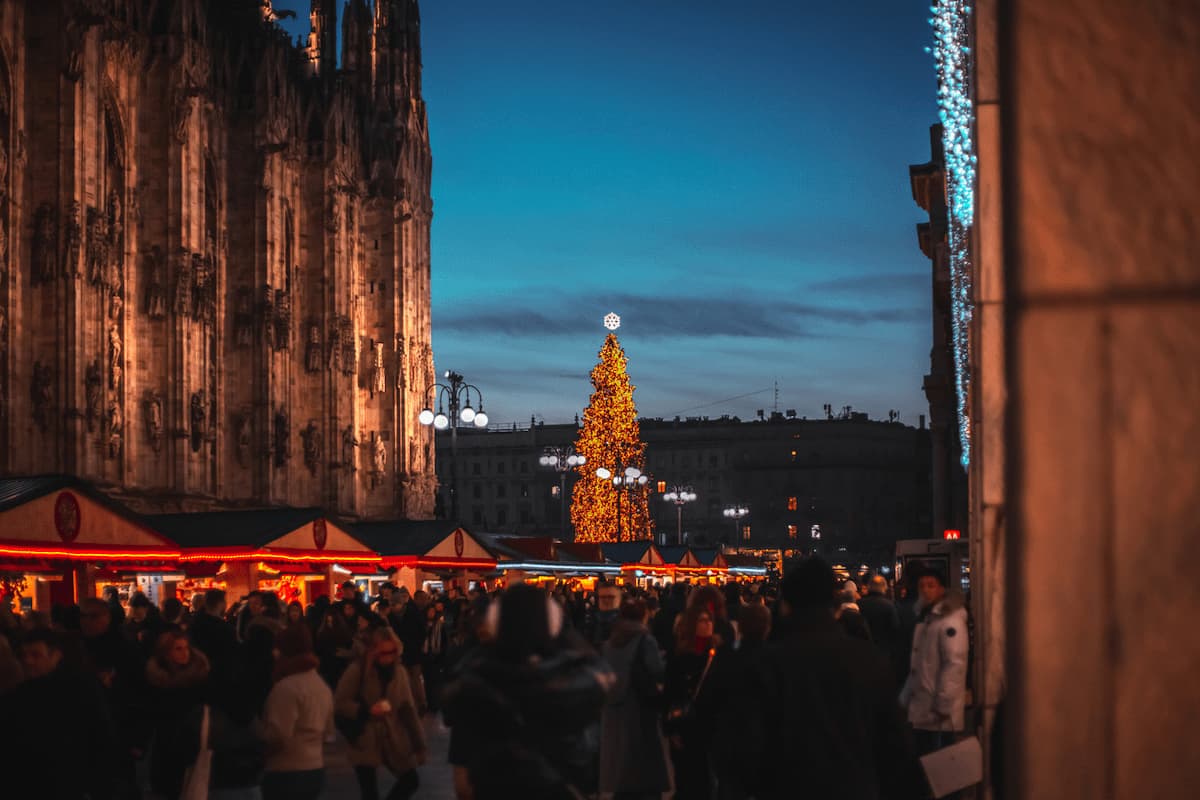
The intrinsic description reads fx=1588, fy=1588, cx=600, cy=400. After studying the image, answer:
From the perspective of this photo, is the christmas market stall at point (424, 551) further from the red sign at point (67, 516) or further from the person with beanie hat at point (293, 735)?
the person with beanie hat at point (293, 735)

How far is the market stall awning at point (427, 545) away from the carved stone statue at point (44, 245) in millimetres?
9394

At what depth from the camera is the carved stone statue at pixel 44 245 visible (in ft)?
121

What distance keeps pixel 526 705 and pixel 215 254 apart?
4424 centimetres

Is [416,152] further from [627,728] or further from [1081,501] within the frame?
[1081,501]

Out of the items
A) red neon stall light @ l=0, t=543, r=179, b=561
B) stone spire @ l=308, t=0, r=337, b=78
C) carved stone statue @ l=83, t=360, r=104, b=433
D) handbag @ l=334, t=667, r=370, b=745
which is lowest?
handbag @ l=334, t=667, r=370, b=745

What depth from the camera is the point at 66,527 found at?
75.8 feet

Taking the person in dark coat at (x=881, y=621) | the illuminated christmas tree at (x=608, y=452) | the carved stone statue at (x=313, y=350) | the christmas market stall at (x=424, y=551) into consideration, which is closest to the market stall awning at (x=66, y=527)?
the christmas market stall at (x=424, y=551)

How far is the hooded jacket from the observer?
10.9 metres

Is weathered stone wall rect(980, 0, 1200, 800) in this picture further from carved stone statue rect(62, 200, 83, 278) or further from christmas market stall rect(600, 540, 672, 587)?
christmas market stall rect(600, 540, 672, 587)

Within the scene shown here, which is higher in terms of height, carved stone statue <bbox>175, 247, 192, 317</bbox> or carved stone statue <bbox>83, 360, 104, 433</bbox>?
carved stone statue <bbox>175, 247, 192, 317</bbox>

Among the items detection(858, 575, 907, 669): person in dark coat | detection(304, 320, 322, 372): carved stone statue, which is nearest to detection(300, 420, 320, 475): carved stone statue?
detection(304, 320, 322, 372): carved stone statue

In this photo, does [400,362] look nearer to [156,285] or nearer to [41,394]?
[156,285]

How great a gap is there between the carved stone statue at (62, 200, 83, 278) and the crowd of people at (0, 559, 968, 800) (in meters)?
23.5

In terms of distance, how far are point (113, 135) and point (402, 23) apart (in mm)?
28602
